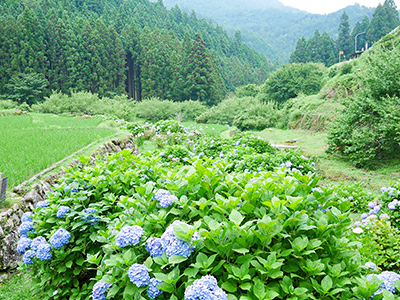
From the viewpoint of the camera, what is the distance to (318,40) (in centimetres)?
5269

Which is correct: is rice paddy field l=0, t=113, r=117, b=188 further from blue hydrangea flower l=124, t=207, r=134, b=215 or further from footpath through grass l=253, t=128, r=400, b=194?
footpath through grass l=253, t=128, r=400, b=194

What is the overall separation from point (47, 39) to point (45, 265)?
37814mm

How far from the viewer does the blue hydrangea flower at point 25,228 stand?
2.32 m

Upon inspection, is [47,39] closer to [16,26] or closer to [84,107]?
[16,26]

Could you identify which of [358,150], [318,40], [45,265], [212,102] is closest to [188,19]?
[318,40]

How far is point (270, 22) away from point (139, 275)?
600 feet

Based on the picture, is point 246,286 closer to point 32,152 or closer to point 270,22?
point 32,152

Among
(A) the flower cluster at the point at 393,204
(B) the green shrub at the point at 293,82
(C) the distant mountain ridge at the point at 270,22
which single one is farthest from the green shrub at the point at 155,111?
(C) the distant mountain ridge at the point at 270,22

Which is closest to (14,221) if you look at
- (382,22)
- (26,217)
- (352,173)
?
(26,217)

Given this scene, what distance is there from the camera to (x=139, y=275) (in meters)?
1.39

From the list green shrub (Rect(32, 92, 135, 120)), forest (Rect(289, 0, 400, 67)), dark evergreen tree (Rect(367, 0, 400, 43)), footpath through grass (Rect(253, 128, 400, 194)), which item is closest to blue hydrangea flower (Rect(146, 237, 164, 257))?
footpath through grass (Rect(253, 128, 400, 194))

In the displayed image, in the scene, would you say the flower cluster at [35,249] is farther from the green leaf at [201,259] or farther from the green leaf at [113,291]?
the green leaf at [201,259]

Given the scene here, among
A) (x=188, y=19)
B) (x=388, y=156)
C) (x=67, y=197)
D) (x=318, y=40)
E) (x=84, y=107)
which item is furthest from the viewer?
(x=188, y=19)

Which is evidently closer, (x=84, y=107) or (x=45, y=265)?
(x=45, y=265)
